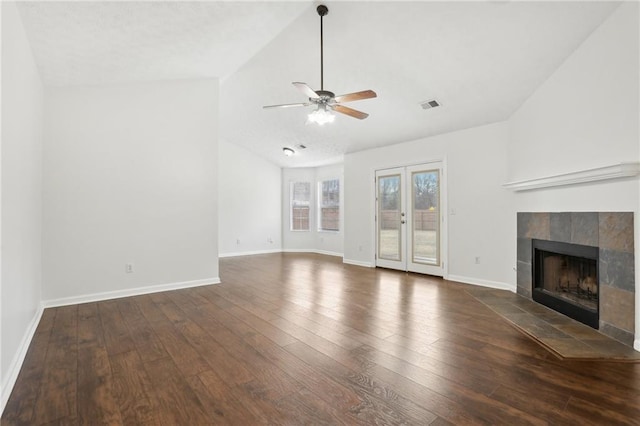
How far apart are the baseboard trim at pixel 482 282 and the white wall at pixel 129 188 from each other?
156 inches

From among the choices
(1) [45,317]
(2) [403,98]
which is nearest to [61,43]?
(1) [45,317]

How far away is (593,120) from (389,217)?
11.8 feet

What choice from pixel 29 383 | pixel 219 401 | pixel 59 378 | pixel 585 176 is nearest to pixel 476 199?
pixel 585 176

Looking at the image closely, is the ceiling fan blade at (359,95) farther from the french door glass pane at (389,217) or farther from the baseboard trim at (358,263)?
the baseboard trim at (358,263)

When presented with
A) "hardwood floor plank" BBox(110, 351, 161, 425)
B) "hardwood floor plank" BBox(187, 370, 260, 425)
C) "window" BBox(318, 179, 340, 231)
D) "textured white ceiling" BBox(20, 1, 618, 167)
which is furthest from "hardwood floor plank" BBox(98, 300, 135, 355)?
"window" BBox(318, 179, 340, 231)

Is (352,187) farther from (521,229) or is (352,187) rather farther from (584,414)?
(584,414)

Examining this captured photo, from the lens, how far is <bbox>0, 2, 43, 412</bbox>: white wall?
2031 millimetres

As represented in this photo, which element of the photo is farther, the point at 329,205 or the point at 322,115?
the point at 329,205

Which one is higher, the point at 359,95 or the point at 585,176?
the point at 359,95

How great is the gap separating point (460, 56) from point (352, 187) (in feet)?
12.0

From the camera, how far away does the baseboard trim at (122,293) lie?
3.70m

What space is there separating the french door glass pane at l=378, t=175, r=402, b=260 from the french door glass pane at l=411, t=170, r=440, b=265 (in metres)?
0.34

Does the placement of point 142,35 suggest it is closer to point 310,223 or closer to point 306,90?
point 306,90

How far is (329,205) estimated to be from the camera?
8.44 metres
